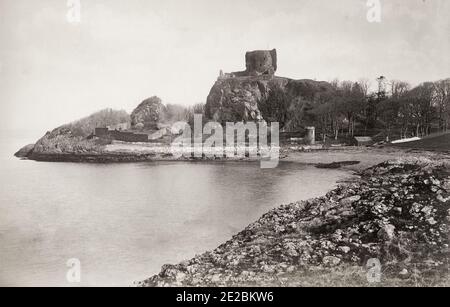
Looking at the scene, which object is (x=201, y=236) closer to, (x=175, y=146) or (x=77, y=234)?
(x=77, y=234)

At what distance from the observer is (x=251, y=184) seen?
1728 cm

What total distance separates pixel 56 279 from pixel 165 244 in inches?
113

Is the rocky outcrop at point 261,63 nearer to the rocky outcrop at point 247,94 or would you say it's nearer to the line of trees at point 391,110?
the rocky outcrop at point 247,94

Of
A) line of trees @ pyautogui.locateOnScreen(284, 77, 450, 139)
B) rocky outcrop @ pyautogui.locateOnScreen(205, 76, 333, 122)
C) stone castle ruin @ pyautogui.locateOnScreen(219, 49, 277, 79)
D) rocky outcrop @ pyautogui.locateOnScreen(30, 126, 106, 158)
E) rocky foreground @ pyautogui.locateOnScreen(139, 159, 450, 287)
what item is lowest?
rocky foreground @ pyautogui.locateOnScreen(139, 159, 450, 287)

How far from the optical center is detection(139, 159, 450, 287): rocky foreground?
320 inches

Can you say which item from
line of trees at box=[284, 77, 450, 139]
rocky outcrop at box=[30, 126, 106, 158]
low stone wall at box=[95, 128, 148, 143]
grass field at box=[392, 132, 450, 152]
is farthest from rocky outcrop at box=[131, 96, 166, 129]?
grass field at box=[392, 132, 450, 152]

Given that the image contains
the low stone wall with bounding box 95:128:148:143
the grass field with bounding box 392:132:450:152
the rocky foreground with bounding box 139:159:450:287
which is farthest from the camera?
the low stone wall with bounding box 95:128:148:143

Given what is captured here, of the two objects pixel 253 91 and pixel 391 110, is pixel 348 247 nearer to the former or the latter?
pixel 391 110

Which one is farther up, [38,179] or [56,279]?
[38,179]

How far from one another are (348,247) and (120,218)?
7587 millimetres

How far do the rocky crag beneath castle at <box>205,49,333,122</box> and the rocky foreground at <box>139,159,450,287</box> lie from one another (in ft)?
167

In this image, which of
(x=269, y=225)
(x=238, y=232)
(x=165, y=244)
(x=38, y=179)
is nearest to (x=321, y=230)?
A: (x=269, y=225)

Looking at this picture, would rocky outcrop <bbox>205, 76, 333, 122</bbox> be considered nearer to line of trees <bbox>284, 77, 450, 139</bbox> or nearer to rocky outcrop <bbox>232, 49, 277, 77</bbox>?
rocky outcrop <bbox>232, 49, 277, 77</bbox>

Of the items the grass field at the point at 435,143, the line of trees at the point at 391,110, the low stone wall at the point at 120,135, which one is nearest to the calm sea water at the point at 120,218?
the grass field at the point at 435,143
